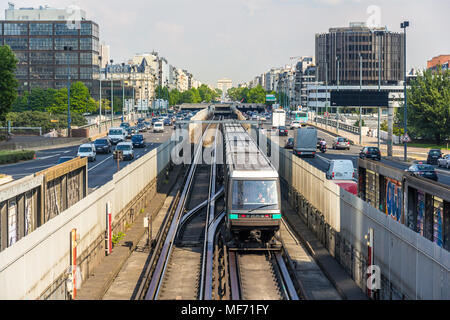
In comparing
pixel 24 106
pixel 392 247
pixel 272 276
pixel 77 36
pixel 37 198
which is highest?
pixel 77 36

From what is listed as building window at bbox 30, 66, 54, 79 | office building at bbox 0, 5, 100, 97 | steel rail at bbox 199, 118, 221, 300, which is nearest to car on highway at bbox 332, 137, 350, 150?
steel rail at bbox 199, 118, 221, 300

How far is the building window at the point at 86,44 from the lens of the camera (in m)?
144

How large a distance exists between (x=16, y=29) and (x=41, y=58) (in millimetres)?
9070

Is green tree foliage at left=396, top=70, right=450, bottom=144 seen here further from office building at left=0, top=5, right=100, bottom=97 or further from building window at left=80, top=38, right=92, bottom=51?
office building at left=0, top=5, right=100, bottom=97

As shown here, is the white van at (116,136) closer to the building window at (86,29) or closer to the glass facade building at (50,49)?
the glass facade building at (50,49)

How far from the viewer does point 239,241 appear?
842 inches

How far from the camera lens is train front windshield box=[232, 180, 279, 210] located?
66.6 feet

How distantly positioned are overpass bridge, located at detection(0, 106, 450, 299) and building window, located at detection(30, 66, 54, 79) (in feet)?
415

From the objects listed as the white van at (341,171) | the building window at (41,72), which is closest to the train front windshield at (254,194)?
the white van at (341,171)

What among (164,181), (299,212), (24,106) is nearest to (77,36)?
(24,106)
